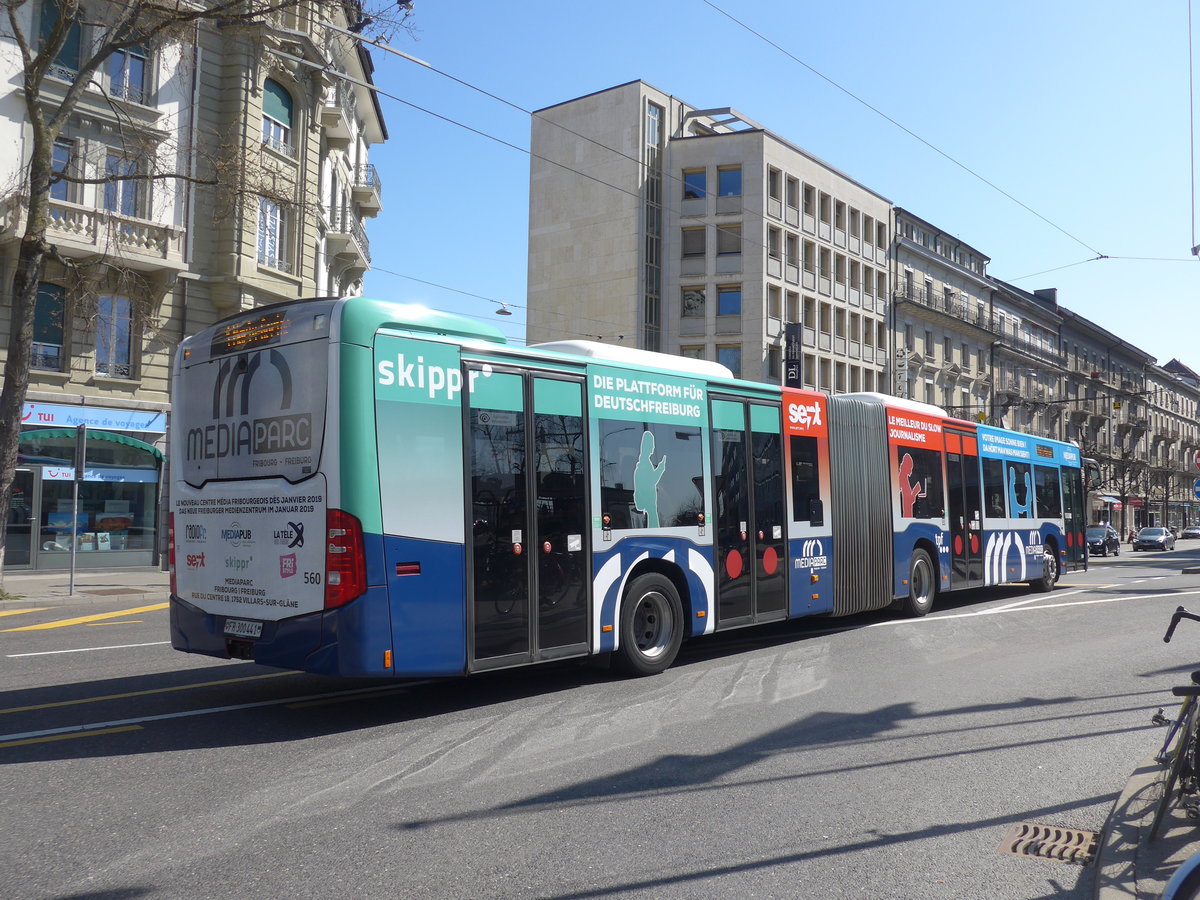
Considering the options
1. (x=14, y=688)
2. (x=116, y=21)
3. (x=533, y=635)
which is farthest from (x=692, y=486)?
(x=116, y=21)

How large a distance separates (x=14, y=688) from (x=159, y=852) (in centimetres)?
467

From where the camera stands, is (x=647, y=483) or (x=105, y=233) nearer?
(x=647, y=483)

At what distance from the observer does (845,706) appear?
7.76m

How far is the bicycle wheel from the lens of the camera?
4457 millimetres

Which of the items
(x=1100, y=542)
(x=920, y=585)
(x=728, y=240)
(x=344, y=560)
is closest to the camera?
(x=344, y=560)

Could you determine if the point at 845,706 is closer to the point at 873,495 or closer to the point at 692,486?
the point at 692,486

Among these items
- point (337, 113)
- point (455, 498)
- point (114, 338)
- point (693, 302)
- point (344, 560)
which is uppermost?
point (337, 113)

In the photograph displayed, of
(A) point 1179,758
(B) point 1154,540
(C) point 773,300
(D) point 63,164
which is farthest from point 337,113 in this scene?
(B) point 1154,540

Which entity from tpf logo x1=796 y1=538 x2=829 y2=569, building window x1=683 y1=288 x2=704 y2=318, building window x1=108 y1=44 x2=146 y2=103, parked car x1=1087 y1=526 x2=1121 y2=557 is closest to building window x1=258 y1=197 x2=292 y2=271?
building window x1=108 y1=44 x2=146 y2=103

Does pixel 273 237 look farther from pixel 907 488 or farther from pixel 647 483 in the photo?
pixel 647 483

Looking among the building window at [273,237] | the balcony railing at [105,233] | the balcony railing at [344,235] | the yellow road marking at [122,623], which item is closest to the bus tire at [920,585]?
the yellow road marking at [122,623]

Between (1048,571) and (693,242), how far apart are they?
3397cm

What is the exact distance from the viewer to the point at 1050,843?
15.4 feet

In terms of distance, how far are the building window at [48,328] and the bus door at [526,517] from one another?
60.6 feet
